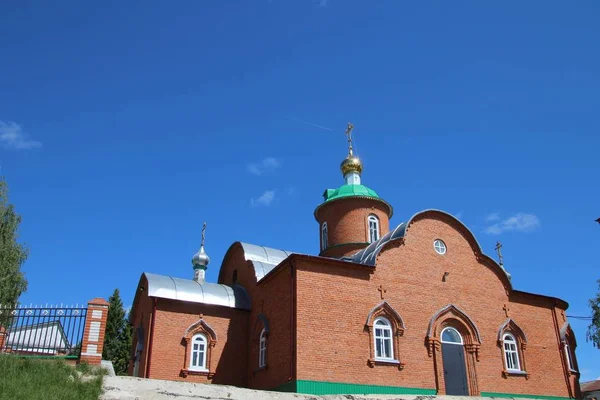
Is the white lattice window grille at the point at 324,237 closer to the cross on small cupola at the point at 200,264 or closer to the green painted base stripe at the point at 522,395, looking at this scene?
the cross on small cupola at the point at 200,264

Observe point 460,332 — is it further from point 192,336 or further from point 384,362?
point 192,336

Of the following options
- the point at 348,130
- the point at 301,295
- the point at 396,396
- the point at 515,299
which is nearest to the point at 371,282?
the point at 301,295

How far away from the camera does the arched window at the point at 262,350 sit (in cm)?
1479

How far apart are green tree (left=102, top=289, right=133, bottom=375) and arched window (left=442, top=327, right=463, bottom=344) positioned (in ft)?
42.7

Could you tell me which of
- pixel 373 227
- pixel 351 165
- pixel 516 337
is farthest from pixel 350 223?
pixel 516 337

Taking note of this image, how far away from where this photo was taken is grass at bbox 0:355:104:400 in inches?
327

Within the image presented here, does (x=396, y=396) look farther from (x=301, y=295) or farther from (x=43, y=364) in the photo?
(x=43, y=364)

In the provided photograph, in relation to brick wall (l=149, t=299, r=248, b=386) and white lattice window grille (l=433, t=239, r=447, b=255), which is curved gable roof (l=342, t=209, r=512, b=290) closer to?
white lattice window grille (l=433, t=239, r=447, b=255)

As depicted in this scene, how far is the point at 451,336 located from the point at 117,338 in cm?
1569

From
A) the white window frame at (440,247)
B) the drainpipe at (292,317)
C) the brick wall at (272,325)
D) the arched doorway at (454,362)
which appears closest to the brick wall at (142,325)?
the brick wall at (272,325)

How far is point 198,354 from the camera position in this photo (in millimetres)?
15406

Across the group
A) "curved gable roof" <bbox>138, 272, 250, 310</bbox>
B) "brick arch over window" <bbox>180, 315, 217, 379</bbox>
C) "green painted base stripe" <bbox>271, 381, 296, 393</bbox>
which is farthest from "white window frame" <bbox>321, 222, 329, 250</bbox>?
"green painted base stripe" <bbox>271, 381, 296, 393</bbox>

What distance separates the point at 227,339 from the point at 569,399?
10493 millimetres

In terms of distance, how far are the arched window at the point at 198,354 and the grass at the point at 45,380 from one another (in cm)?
499
